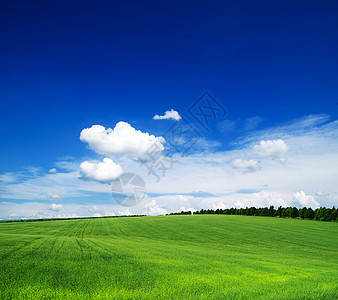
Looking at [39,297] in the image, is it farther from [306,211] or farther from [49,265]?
[306,211]

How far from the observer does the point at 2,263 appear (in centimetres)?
1182

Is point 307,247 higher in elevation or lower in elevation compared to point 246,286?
lower

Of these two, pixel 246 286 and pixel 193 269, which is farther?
pixel 193 269

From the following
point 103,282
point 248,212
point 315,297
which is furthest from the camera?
point 248,212

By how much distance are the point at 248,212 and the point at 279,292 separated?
110m

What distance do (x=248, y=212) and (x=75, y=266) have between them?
360ft

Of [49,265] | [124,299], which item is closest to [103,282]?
[124,299]

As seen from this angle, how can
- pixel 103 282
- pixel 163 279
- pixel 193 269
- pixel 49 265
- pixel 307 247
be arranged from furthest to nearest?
pixel 307 247
pixel 193 269
pixel 49 265
pixel 163 279
pixel 103 282

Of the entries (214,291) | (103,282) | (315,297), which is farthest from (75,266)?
(315,297)

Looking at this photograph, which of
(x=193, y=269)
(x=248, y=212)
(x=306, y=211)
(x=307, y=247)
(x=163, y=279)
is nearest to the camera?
(x=163, y=279)

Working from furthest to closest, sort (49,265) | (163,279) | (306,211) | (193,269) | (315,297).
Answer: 1. (306,211)
2. (193,269)
3. (49,265)
4. (163,279)
5. (315,297)

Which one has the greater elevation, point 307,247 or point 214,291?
point 214,291

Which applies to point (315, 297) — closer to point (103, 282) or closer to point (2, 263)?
point (103, 282)

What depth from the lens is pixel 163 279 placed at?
10375 mm
